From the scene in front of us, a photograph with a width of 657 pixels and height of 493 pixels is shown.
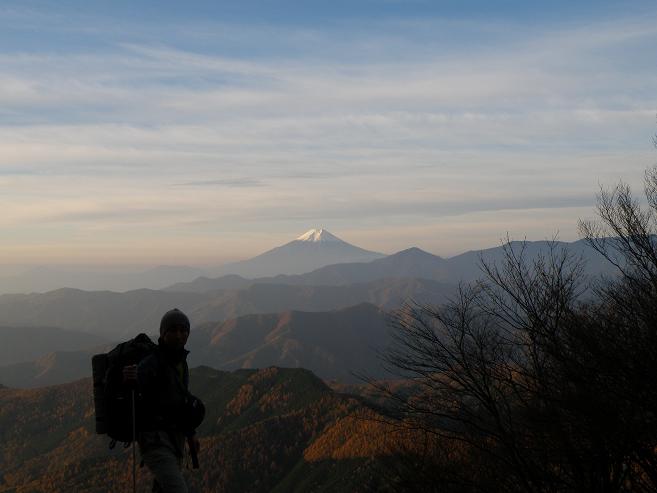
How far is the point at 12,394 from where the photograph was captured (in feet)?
634

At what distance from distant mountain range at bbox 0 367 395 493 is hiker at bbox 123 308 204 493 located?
28911 millimetres

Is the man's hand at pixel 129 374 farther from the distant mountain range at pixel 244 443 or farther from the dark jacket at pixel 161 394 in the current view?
the distant mountain range at pixel 244 443

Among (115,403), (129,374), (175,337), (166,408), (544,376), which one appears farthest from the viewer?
(544,376)

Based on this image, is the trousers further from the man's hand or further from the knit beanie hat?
the knit beanie hat

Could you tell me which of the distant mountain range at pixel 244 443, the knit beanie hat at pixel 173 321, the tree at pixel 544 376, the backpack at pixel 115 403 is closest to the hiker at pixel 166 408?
the knit beanie hat at pixel 173 321

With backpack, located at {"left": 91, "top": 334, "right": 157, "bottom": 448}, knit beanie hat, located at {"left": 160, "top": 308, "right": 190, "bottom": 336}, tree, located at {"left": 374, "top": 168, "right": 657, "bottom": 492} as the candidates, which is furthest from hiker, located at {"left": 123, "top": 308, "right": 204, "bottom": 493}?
tree, located at {"left": 374, "top": 168, "right": 657, "bottom": 492}

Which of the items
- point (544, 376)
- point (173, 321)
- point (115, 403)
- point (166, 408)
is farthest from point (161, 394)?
point (544, 376)

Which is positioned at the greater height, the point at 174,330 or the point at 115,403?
the point at 174,330

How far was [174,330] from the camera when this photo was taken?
698 cm

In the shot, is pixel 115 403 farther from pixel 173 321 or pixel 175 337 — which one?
pixel 173 321

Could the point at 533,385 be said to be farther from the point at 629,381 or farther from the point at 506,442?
the point at 629,381

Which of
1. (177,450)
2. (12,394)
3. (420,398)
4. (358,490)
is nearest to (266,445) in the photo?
(358,490)

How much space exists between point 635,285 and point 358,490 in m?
51.3

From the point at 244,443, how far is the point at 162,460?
97609 millimetres
